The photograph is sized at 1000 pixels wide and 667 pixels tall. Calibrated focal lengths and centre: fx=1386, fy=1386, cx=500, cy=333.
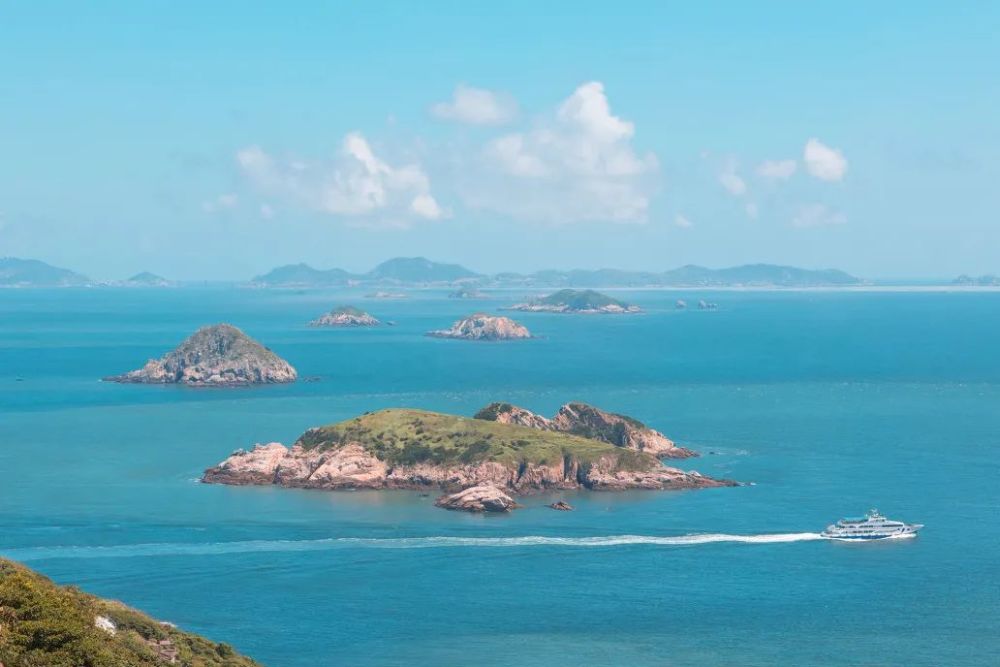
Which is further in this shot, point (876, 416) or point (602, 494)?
point (876, 416)

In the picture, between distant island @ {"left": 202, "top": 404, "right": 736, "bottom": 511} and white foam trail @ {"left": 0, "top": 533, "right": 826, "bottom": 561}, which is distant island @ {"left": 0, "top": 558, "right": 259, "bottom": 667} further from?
distant island @ {"left": 202, "top": 404, "right": 736, "bottom": 511}

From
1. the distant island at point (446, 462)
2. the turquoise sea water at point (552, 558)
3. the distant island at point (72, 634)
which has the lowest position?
the turquoise sea water at point (552, 558)

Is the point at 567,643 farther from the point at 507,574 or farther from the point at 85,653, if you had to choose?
the point at 85,653

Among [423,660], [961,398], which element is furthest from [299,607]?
[961,398]

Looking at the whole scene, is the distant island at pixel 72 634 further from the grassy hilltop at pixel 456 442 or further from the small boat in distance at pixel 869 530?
the grassy hilltop at pixel 456 442

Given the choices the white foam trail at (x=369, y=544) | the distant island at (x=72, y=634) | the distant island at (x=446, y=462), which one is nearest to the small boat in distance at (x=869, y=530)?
the white foam trail at (x=369, y=544)

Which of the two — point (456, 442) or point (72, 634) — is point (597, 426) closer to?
point (456, 442)

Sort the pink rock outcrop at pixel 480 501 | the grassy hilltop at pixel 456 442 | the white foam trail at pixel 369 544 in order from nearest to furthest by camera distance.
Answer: the white foam trail at pixel 369 544
the pink rock outcrop at pixel 480 501
the grassy hilltop at pixel 456 442

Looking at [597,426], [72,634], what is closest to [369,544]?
[597,426]

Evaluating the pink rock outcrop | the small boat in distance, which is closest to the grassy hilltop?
the pink rock outcrop
